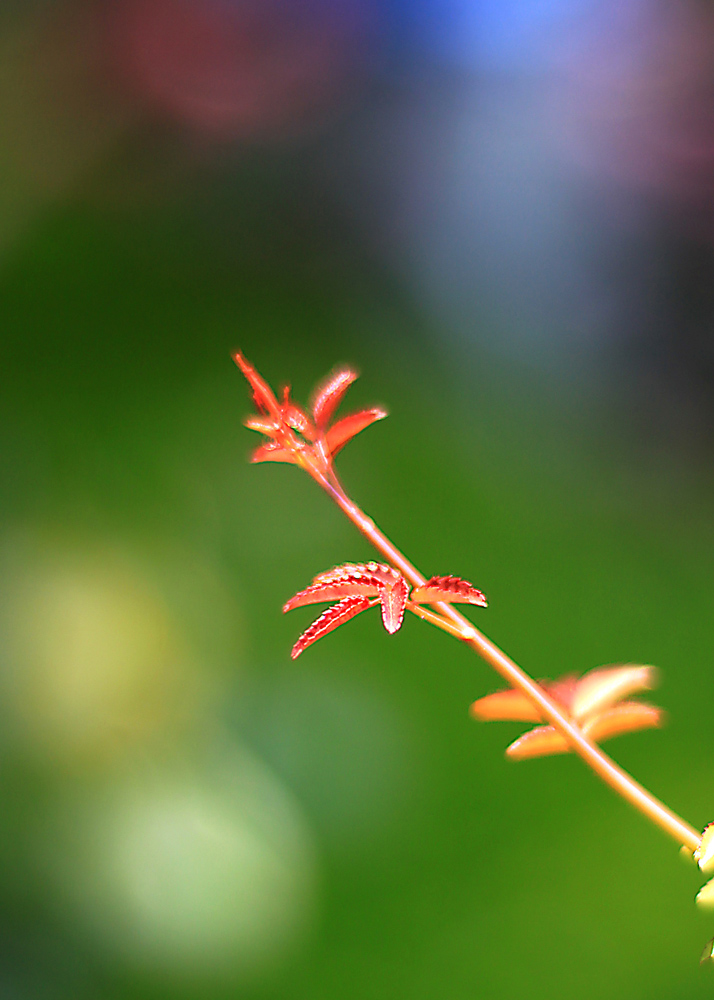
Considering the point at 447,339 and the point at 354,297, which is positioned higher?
the point at 354,297

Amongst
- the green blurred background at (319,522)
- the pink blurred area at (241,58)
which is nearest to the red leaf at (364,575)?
the green blurred background at (319,522)

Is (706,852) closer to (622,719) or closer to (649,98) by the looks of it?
(622,719)

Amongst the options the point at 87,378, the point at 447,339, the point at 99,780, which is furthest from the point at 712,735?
the point at 87,378

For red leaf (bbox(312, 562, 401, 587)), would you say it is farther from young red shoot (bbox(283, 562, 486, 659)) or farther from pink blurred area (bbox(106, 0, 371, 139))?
pink blurred area (bbox(106, 0, 371, 139))

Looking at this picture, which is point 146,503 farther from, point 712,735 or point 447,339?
point 712,735

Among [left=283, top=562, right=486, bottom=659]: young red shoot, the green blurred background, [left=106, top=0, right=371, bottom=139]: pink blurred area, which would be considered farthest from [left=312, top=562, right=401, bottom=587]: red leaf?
[left=106, top=0, right=371, bottom=139]: pink blurred area

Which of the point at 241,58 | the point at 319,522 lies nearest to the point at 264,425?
the point at 319,522

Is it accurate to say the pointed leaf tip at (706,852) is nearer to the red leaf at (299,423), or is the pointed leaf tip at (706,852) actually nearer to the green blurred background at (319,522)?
the red leaf at (299,423)
